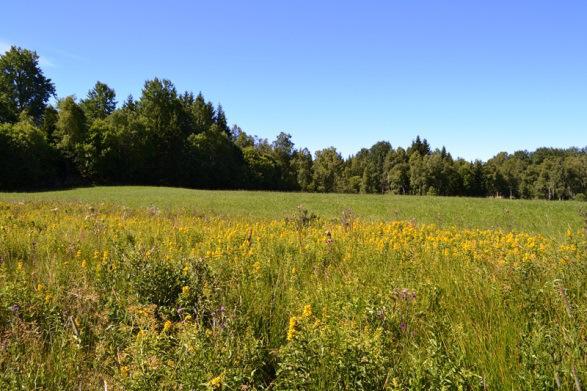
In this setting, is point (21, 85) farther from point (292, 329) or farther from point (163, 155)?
point (292, 329)

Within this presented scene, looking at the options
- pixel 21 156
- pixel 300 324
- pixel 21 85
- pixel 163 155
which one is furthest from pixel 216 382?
pixel 21 85

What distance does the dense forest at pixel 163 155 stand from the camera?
57250 mm

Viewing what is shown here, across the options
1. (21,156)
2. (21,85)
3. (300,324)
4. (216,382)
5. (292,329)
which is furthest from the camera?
(21,85)

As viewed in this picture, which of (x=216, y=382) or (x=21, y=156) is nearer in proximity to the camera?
(x=216, y=382)

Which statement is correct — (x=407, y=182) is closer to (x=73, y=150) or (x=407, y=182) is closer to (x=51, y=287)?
(x=73, y=150)

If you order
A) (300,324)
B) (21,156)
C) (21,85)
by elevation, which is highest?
(21,85)

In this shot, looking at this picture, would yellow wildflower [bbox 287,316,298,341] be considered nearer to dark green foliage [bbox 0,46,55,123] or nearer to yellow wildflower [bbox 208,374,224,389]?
yellow wildflower [bbox 208,374,224,389]

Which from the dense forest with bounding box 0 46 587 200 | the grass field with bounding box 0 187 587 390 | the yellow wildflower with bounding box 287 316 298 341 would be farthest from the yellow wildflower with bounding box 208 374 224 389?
the dense forest with bounding box 0 46 587 200

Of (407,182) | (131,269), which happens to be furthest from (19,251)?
(407,182)

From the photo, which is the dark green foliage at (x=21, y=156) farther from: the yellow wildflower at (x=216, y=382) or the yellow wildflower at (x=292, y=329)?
the yellow wildflower at (x=216, y=382)

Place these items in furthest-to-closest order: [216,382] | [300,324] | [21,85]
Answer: [21,85]
[300,324]
[216,382]

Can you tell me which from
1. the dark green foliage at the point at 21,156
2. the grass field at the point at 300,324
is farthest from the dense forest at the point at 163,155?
the grass field at the point at 300,324

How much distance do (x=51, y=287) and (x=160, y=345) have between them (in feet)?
7.77

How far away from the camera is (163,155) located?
69.7m
